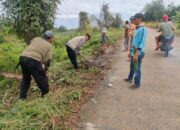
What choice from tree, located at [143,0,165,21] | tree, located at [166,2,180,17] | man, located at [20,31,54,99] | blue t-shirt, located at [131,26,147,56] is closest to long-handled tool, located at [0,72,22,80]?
man, located at [20,31,54,99]

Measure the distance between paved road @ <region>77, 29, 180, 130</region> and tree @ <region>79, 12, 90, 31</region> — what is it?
16.4 m

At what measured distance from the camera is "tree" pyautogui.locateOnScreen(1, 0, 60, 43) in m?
10.1

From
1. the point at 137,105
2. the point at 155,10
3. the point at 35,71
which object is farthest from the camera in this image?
the point at 155,10

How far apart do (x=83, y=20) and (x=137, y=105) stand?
21.4m

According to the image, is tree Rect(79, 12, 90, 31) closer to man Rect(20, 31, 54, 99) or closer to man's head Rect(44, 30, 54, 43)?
man's head Rect(44, 30, 54, 43)

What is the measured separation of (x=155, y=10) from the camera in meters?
56.7

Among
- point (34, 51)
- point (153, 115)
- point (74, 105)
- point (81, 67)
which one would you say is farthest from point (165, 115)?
point (81, 67)

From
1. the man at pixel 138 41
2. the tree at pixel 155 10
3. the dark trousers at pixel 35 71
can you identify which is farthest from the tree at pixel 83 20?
the tree at pixel 155 10

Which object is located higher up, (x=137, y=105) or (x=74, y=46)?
(x=74, y=46)

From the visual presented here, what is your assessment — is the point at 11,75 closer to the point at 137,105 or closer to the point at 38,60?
the point at 38,60

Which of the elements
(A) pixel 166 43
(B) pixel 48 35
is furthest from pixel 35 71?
(A) pixel 166 43

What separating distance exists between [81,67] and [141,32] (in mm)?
3658

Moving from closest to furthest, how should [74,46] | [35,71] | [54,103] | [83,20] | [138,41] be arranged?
[54,103], [35,71], [138,41], [74,46], [83,20]

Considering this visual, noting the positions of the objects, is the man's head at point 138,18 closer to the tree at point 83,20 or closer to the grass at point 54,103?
the grass at point 54,103
